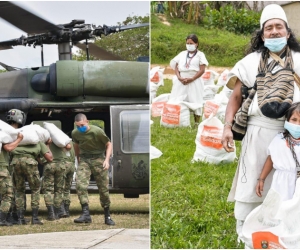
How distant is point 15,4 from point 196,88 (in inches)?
121

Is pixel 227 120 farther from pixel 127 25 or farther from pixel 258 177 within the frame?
pixel 127 25

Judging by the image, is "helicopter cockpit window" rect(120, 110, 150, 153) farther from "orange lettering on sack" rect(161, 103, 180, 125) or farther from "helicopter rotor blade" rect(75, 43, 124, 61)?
"orange lettering on sack" rect(161, 103, 180, 125)

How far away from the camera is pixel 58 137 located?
17.6 feet

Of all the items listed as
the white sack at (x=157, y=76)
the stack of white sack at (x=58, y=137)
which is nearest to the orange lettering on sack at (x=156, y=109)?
the white sack at (x=157, y=76)

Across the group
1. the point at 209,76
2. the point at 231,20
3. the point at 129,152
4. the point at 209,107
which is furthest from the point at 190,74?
the point at 231,20

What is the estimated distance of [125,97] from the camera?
19.3 ft

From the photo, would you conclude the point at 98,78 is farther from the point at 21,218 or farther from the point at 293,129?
the point at 293,129

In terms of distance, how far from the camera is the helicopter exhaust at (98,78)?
19.0 ft

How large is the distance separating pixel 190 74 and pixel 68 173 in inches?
79.3

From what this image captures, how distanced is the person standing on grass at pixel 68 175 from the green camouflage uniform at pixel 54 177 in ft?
0.13

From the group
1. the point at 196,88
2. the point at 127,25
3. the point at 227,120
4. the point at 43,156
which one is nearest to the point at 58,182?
the point at 43,156

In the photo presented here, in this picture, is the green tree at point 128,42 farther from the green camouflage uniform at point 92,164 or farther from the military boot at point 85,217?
the military boot at point 85,217

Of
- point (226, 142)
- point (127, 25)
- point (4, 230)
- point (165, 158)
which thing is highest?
point (127, 25)

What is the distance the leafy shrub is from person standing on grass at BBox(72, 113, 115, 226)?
13.1 ft
